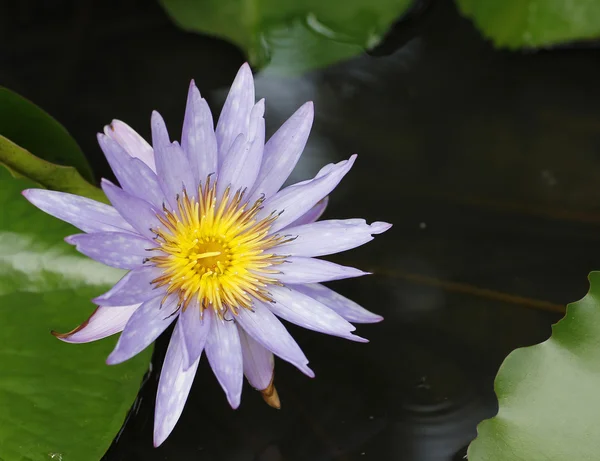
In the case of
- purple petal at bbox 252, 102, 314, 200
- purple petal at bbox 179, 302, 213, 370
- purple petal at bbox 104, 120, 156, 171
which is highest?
purple petal at bbox 104, 120, 156, 171

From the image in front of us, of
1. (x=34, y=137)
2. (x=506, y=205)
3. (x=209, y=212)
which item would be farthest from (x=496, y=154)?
(x=34, y=137)

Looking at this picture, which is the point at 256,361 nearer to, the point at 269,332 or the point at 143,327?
the point at 269,332

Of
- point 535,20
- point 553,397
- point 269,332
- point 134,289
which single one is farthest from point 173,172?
point 535,20

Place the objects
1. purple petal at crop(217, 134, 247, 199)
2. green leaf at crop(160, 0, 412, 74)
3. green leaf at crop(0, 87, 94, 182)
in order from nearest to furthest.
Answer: purple petal at crop(217, 134, 247, 199) < green leaf at crop(0, 87, 94, 182) < green leaf at crop(160, 0, 412, 74)

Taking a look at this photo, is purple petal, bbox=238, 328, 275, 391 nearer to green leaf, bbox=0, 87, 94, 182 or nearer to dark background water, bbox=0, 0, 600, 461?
dark background water, bbox=0, 0, 600, 461

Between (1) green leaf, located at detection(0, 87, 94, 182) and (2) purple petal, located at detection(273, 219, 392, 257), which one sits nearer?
(2) purple petal, located at detection(273, 219, 392, 257)

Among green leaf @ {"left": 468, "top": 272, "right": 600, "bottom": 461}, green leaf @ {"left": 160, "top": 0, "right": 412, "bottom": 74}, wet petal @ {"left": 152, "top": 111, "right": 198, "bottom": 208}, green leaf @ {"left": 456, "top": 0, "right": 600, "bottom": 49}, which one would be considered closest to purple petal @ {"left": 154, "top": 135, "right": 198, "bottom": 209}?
A: wet petal @ {"left": 152, "top": 111, "right": 198, "bottom": 208}
